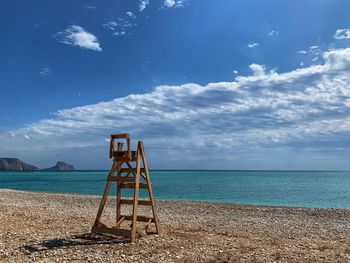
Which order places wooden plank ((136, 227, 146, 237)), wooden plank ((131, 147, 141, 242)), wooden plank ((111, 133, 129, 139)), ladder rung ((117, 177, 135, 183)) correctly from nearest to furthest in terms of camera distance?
wooden plank ((131, 147, 141, 242)) < wooden plank ((136, 227, 146, 237)) < ladder rung ((117, 177, 135, 183)) < wooden plank ((111, 133, 129, 139))

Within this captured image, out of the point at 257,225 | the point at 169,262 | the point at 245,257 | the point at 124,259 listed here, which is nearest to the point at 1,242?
the point at 124,259

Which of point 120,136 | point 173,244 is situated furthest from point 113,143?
point 173,244

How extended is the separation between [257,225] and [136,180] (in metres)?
9.34

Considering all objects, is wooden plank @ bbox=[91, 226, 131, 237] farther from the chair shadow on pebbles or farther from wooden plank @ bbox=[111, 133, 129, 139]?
wooden plank @ bbox=[111, 133, 129, 139]

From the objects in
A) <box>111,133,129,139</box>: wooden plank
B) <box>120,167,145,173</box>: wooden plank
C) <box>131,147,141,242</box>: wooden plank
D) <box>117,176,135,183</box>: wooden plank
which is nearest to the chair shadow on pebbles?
<box>131,147,141,242</box>: wooden plank

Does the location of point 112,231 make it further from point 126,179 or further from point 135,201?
point 126,179

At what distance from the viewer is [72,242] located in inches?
504

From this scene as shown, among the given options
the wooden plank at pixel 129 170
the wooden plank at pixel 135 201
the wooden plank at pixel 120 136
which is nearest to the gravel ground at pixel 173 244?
the wooden plank at pixel 135 201

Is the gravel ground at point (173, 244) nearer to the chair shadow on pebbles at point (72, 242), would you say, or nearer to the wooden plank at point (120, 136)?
the chair shadow on pebbles at point (72, 242)

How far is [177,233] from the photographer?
49.6 feet

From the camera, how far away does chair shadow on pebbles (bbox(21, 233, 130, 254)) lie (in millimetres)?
11758

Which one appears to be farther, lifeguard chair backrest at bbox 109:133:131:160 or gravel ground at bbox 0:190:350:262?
lifeguard chair backrest at bbox 109:133:131:160

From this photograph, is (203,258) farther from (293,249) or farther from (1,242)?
(1,242)

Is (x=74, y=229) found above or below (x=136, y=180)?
below
